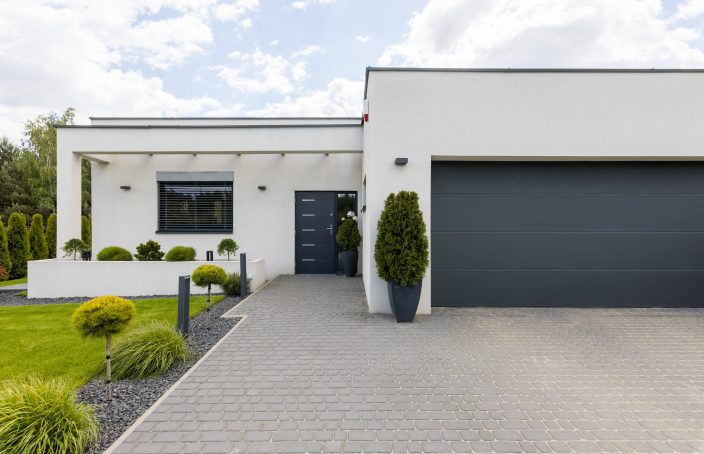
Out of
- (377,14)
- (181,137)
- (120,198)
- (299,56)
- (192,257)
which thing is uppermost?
(299,56)

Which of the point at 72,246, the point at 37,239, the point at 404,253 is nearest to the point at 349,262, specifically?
the point at 404,253

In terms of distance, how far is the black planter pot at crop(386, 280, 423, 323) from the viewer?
5.35 meters

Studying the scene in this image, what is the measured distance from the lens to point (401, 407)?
288 centimetres

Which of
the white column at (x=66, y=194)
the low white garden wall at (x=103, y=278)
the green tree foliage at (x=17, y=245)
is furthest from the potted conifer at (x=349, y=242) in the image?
the green tree foliage at (x=17, y=245)

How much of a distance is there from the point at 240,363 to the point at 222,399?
81 centimetres

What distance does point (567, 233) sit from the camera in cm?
637

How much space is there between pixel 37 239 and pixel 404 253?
591 inches

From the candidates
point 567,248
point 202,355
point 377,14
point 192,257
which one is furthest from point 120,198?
point 567,248

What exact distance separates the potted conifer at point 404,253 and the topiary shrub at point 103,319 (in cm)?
351

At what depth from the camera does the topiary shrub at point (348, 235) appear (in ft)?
32.2

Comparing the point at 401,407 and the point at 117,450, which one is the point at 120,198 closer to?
the point at 117,450

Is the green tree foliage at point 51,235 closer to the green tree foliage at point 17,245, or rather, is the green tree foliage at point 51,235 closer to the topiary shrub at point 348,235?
the green tree foliage at point 17,245

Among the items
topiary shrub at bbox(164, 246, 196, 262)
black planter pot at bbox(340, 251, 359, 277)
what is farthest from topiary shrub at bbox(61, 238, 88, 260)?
black planter pot at bbox(340, 251, 359, 277)

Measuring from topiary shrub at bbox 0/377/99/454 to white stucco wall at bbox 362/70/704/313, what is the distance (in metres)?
4.21
